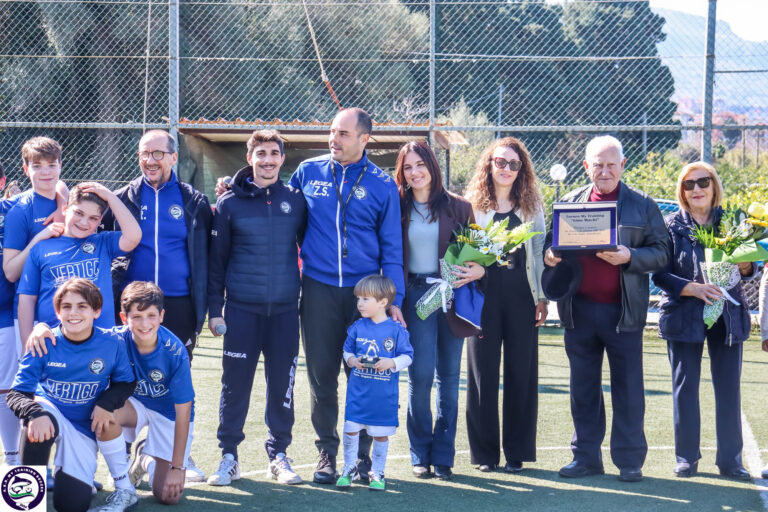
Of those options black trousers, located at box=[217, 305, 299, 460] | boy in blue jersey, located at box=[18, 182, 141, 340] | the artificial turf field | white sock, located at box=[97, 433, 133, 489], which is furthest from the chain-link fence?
white sock, located at box=[97, 433, 133, 489]

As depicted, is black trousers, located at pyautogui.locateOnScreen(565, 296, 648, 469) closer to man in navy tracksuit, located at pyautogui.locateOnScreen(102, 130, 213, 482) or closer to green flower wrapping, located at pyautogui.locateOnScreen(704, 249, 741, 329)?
green flower wrapping, located at pyautogui.locateOnScreen(704, 249, 741, 329)

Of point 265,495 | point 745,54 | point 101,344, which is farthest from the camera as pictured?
point 745,54

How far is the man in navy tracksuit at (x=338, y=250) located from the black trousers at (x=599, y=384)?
1119 millimetres

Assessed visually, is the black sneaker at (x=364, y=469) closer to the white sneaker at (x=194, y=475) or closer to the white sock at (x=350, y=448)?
the white sock at (x=350, y=448)

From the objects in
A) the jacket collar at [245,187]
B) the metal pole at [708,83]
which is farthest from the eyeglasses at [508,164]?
the metal pole at [708,83]

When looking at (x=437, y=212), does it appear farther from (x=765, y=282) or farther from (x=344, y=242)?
(x=765, y=282)

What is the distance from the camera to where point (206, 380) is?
7.54 m

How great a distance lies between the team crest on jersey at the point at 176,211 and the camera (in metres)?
4.75

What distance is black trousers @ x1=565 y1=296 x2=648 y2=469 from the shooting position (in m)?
4.92

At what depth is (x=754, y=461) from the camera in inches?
207

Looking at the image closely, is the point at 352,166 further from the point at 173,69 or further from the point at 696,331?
the point at 173,69

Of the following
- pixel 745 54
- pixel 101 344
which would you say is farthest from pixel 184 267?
pixel 745 54

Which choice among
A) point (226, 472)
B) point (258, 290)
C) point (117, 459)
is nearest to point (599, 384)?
point (258, 290)

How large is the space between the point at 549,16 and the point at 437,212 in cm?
2151
